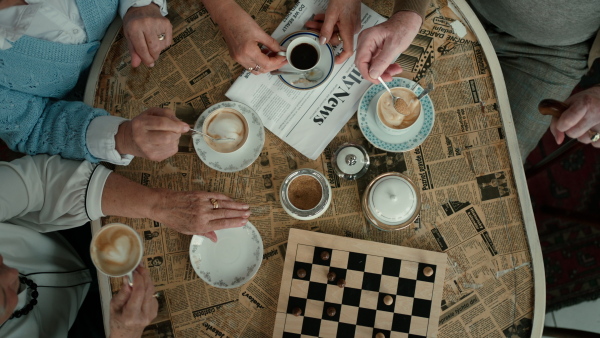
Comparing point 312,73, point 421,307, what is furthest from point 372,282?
point 312,73

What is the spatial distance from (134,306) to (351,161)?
73cm

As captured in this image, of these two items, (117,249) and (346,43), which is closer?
(117,249)

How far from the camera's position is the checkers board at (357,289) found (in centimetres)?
123

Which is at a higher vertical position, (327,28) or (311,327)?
(327,28)

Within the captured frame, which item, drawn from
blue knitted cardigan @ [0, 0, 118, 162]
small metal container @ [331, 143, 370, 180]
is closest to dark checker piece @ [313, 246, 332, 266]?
small metal container @ [331, 143, 370, 180]

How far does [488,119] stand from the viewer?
1279 millimetres

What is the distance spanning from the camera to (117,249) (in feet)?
3.83

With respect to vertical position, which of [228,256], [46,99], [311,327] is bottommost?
[311,327]

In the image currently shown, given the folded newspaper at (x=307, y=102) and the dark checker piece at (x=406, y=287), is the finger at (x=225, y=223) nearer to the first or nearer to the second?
the folded newspaper at (x=307, y=102)

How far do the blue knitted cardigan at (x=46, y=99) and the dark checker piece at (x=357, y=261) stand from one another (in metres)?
0.81

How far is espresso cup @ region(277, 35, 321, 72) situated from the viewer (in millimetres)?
1287

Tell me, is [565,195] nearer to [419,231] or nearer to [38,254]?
[419,231]

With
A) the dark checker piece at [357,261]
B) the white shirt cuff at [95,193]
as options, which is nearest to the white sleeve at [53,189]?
the white shirt cuff at [95,193]

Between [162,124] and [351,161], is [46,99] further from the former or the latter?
[351,161]
